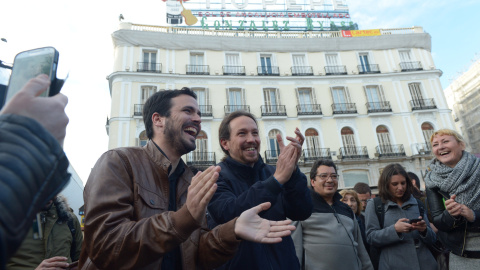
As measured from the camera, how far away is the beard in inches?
90.6

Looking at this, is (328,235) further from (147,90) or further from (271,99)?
(147,90)

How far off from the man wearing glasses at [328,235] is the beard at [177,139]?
185cm

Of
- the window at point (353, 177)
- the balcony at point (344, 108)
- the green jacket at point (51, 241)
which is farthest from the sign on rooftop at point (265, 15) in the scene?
the green jacket at point (51, 241)

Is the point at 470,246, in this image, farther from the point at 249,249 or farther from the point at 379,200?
the point at 249,249

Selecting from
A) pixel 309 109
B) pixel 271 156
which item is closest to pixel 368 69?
pixel 309 109

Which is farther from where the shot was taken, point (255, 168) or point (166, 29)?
point (166, 29)

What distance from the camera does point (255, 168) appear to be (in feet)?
9.03

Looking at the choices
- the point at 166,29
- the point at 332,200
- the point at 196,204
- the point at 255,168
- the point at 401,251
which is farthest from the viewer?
the point at 166,29

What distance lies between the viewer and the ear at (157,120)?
241cm

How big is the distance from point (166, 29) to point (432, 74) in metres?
21.6

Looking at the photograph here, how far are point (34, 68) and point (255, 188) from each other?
1591 mm

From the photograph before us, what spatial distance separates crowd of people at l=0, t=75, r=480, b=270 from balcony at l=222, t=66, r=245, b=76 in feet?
58.7

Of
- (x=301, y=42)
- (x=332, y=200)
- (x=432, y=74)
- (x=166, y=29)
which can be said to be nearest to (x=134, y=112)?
(x=166, y=29)

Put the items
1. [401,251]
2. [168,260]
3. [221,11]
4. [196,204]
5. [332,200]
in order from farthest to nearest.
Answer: [221,11] < [332,200] < [401,251] < [168,260] < [196,204]
